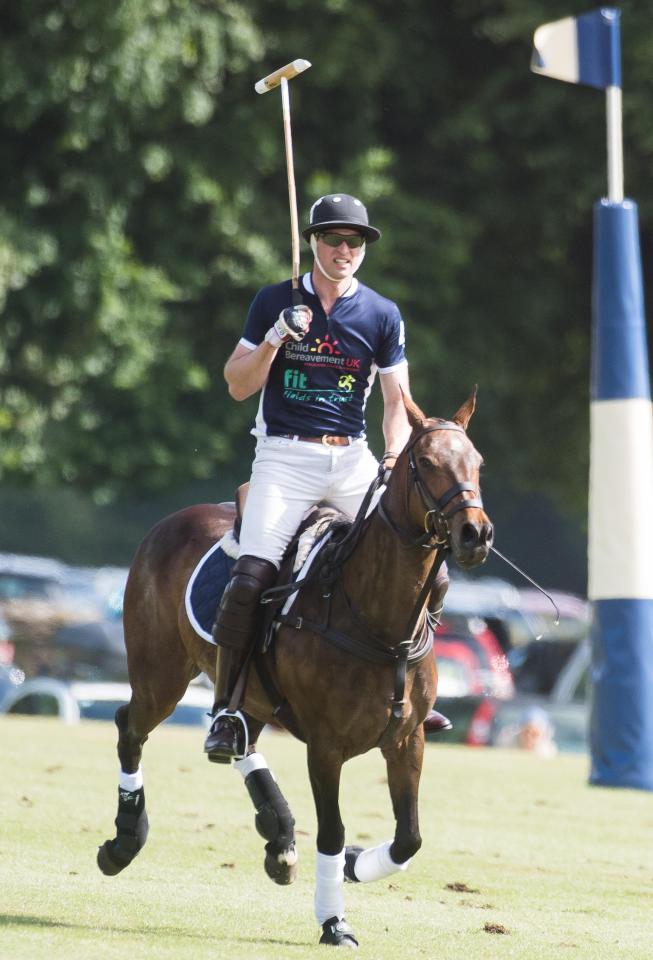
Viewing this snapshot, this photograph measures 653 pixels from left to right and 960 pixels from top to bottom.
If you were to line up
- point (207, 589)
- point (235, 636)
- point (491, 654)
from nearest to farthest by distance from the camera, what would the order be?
point (235, 636)
point (207, 589)
point (491, 654)

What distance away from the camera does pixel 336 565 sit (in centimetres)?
779

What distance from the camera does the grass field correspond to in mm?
7520

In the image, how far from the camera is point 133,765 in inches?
354

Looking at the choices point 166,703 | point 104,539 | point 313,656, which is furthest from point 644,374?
point 104,539

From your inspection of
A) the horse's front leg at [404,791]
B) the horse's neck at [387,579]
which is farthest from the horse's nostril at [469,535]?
the horse's front leg at [404,791]

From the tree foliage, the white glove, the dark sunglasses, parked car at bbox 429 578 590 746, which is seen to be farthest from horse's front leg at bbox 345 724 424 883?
the tree foliage

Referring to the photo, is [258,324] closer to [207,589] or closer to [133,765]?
[207,589]

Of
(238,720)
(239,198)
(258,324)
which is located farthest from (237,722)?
(239,198)

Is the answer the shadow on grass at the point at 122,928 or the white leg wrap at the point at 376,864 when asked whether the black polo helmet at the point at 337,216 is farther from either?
the shadow on grass at the point at 122,928

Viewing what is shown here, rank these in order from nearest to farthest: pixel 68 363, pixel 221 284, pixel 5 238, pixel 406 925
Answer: pixel 406 925 → pixel 5 238 → pixel 68 363 → pixel 221 284

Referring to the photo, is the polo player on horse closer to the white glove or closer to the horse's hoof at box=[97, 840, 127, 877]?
the white glove

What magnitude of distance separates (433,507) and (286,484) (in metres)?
1.17

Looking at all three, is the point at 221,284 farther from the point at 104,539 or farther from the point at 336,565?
the point at 104,539

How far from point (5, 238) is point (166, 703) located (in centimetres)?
1168
